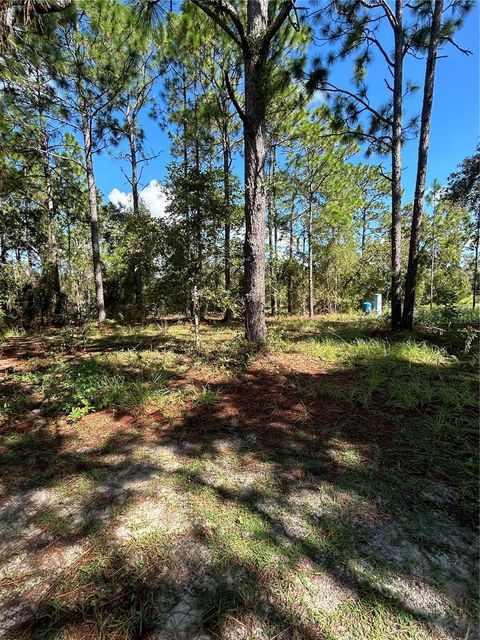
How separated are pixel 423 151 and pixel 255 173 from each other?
10.7 ft

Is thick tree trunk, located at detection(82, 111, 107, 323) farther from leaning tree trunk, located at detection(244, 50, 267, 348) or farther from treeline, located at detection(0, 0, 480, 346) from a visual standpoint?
leaning tree trunk, located at detection(244, 50, 267, 348)

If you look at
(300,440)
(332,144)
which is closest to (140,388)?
(300,440)

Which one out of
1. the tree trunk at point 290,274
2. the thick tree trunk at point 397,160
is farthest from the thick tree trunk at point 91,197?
the tree trunk at point 290,274

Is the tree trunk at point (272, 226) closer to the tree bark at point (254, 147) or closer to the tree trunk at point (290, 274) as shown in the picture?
the tree trunk at point (290, 274)

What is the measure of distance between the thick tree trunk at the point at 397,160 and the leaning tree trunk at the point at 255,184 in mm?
2996

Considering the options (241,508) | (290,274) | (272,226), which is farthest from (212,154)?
(241,508)

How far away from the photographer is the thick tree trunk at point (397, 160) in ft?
17.2

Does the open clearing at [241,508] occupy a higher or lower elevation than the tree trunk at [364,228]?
lower

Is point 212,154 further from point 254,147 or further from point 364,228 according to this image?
point 364,228

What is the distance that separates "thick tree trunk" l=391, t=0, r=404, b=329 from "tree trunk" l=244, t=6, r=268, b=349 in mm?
2955

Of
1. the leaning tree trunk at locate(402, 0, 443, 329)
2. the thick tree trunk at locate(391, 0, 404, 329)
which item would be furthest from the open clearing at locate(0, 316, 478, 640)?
the thick tree trunk at locate(391, 0, 404, 329)

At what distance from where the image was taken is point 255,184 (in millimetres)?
3949

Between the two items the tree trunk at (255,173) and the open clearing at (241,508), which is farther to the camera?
the tree trunk at (255,173)

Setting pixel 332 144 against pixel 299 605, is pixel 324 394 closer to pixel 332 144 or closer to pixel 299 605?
pixel 299 605
